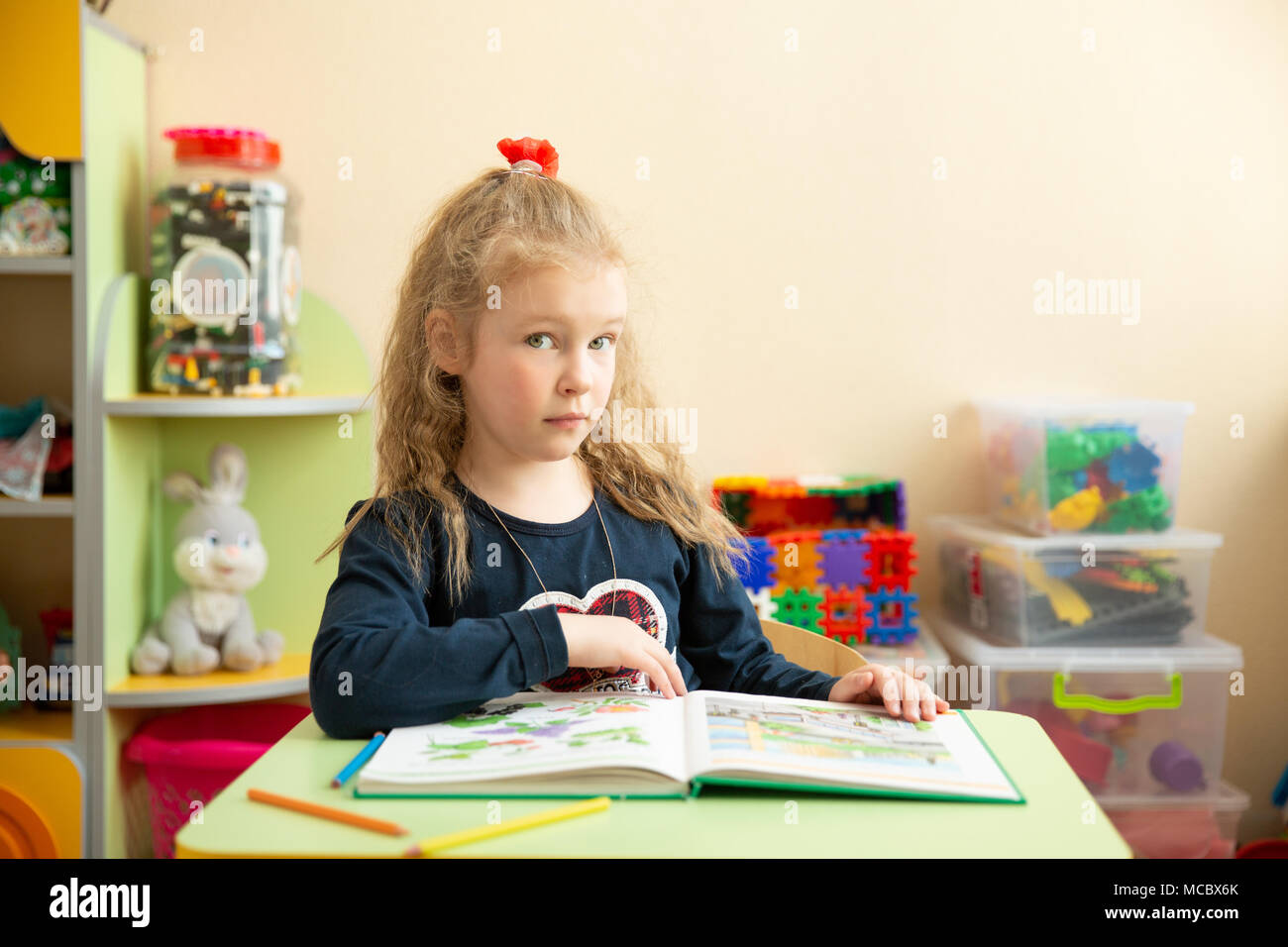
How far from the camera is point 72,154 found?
65.1 inches

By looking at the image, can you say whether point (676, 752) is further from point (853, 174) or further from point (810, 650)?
point (853, 174)

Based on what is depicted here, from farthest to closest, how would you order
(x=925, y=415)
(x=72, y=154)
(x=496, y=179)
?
1. (x=925, y=415)
2. (x=72, y=154)
3. (x=496, y=179)

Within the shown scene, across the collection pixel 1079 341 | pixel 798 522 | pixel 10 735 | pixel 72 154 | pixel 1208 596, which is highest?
pixel 72 154

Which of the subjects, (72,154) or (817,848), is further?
(72,154)

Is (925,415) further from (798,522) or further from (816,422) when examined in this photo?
(798,522)

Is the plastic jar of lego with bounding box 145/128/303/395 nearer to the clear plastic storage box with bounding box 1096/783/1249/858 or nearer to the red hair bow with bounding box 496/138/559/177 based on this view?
the red hair bow with bounding box 496/138/559/177

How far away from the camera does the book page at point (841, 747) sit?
0.68 meters

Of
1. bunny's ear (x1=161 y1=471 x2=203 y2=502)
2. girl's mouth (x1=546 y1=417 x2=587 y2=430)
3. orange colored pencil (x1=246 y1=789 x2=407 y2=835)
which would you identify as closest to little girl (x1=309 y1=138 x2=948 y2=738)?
girl's mouth (x1=546 y1=417 x2=587 y2=430)

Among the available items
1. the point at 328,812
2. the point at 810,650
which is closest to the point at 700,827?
the point at 328,812

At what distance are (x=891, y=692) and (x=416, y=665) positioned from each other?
13.7 inches

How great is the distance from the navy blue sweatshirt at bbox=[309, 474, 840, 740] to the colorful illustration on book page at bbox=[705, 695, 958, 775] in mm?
130

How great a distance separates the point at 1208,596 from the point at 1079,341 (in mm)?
492
